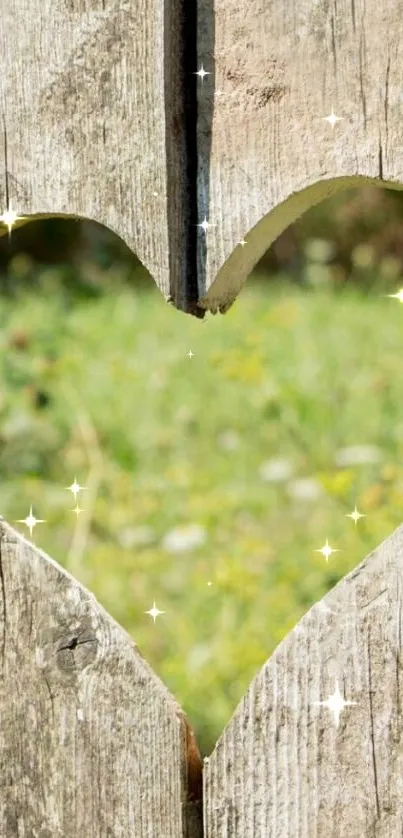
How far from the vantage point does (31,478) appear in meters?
3.64

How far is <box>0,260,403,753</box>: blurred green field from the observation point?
9.23 feet

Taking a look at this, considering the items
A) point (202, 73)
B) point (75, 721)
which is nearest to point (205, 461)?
point (75, 721)

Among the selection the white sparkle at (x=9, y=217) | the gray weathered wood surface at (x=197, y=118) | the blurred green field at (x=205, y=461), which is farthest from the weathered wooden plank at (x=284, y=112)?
the blurred green field at (x=205, y=461)

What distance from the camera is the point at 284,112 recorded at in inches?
43.0

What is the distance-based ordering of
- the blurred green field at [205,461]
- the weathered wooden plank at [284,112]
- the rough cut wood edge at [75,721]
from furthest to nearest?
the blurred green field at [205,461] < the rough cut wood edge at [75,721] < the weathered wooden plank at [284,112]

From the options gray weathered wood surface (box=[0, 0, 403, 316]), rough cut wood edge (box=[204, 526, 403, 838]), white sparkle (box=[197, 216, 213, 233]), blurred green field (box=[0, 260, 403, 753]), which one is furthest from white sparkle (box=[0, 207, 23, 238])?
blurred green field (box=[0, 260, 403, 753])

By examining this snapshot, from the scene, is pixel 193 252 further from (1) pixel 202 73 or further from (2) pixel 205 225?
(1) pixel 202 73

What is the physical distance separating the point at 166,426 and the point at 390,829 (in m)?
2.85

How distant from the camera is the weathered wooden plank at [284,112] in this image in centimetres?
105

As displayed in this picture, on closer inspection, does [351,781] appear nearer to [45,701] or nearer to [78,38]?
[45,701]

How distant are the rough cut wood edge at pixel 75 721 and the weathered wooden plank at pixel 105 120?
0.36 m

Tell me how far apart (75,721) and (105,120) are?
25.4 inches

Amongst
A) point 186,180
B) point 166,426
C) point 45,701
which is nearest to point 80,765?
point 45,701

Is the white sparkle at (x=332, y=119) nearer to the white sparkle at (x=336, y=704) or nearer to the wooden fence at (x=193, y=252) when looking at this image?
the wooden fence at (x=193, y=252)
